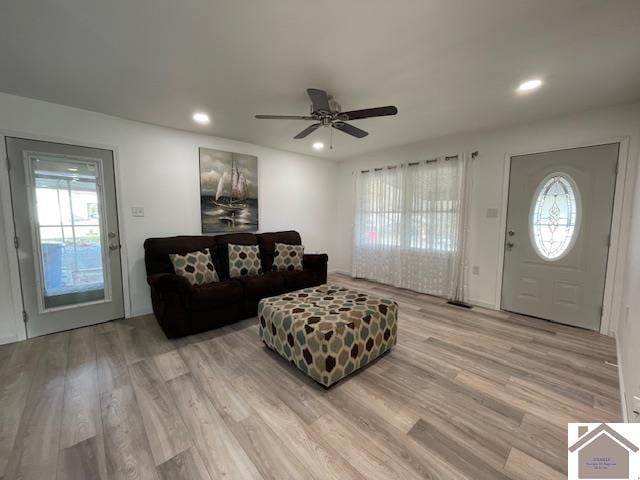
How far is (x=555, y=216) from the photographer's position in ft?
9.90

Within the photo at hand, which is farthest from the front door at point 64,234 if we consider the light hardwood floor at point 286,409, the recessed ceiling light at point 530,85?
the recessed ceiling light at point 530,85

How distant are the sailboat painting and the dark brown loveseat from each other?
0.29 m

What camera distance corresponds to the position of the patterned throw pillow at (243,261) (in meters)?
3.47

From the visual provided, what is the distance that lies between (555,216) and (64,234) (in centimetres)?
573

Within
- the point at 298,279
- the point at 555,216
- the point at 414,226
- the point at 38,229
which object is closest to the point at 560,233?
the point at 555,216

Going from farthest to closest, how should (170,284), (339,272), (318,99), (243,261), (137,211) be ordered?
(339,272)
(243,261)
(137,211)
(170,284)
(318,99)

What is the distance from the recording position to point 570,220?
292 centimetres

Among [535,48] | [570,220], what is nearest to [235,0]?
[535,48]

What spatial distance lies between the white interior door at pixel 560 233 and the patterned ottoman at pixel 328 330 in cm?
217

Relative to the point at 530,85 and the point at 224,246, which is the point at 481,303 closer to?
the point at 530,85

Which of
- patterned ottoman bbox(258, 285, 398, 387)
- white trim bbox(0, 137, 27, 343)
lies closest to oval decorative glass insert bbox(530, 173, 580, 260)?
patterned ottoman bbox(258, 285, 398, 387)

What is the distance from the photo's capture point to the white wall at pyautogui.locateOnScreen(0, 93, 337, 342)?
8.28 feet

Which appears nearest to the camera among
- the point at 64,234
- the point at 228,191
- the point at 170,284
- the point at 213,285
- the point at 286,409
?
the point at 286,409

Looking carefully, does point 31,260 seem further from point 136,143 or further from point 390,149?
point 390,149
